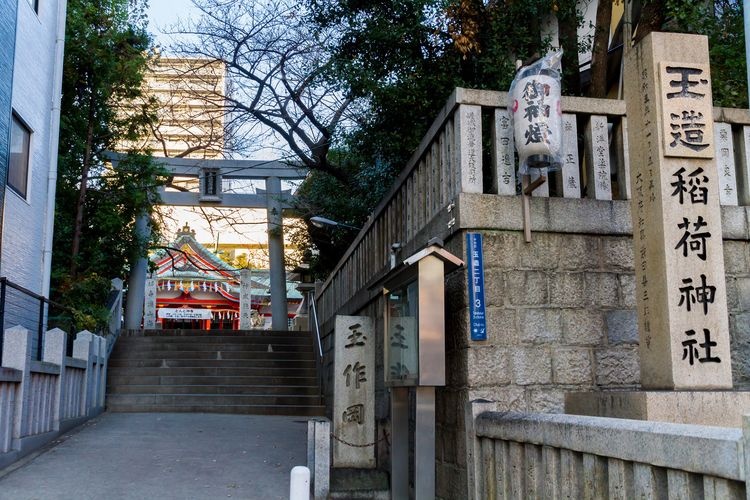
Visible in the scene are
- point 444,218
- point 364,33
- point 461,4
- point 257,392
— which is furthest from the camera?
point 257,392

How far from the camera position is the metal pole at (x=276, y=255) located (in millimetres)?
25250

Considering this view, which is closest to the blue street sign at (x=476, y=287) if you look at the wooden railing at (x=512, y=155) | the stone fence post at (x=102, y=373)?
the wooden railing at (x=512, y=155)

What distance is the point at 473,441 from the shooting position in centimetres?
521

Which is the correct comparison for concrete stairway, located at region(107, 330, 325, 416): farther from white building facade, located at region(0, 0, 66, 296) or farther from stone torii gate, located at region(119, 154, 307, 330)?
white building facade, located at region(0, 0, 66, 296)

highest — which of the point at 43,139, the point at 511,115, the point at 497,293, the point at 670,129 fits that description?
the point at 43,139

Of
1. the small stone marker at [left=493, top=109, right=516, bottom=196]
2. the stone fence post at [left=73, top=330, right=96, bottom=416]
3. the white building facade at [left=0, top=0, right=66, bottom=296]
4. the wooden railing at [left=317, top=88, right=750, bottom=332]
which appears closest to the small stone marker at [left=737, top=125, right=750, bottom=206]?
the wooden railing at [left=317, top=88, right=750, bottom=332]

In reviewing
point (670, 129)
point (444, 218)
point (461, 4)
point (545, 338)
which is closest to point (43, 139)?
point (461, 4)

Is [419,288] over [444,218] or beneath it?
beneath

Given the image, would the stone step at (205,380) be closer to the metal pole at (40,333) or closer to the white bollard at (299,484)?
the metal pole at (40,333)

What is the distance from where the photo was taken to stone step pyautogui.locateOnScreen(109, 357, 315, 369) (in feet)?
60.6

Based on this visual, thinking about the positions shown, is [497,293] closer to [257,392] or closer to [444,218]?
[444,218]

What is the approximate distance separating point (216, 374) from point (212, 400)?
1.72 m

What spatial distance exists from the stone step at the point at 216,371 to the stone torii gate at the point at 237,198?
6.08m

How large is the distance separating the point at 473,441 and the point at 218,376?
13.5 m
